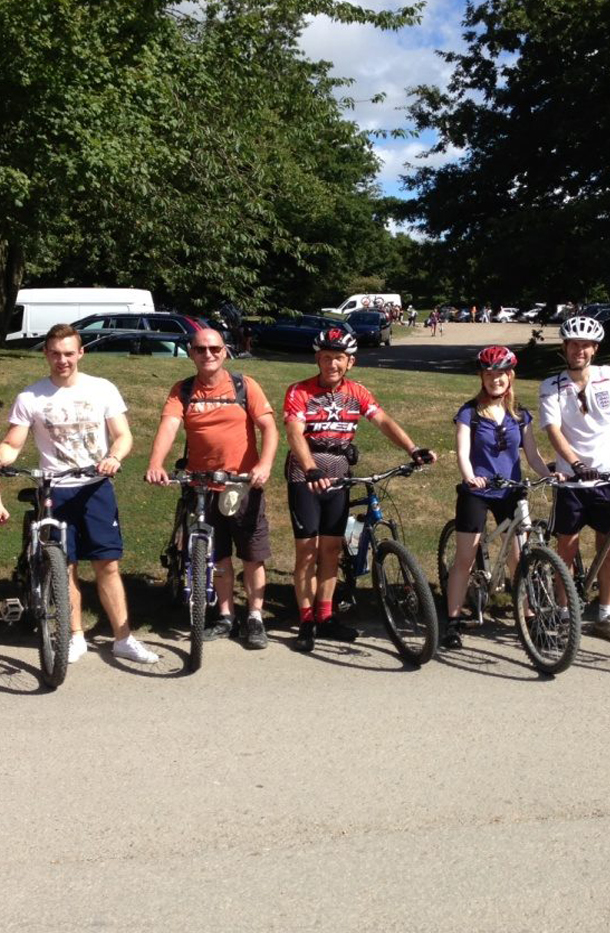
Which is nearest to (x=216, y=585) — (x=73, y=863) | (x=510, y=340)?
(x=73, y=863)

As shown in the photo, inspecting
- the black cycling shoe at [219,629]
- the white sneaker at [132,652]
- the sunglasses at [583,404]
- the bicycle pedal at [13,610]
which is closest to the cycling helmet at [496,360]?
the sunglasses at [583,404]

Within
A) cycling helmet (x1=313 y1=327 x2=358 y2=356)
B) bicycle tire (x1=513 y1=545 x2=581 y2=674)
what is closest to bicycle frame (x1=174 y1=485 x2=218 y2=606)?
cycling helmet (x1=313 y1=327 x2=358 y2=356)

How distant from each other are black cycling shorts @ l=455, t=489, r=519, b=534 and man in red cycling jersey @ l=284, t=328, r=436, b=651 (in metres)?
0.42

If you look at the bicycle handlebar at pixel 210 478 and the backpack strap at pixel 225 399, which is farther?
the backpack strap at pixel 225 399

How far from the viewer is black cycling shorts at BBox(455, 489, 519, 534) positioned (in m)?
6.41

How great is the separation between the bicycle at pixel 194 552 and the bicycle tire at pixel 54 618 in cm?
66

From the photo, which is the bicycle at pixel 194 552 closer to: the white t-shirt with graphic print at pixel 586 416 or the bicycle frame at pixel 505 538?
the bicycle frame at pixel 505 538

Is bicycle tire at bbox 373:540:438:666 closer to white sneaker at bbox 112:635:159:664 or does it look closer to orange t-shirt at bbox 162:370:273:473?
orange t-shirt at bbox 162:370:273:473

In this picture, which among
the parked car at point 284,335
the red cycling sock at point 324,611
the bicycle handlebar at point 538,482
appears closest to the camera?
the bicycle handlebar at point 538,482

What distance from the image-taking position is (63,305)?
3344cm

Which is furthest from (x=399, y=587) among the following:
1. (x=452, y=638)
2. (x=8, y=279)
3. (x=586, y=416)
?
(x=8, y=279)

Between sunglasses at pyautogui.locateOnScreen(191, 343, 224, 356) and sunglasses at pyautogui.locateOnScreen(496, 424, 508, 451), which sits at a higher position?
sunglasses at pyautogui.locateOnScreen(191, 343, 224, 356)

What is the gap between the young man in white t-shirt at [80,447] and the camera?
19.1ft

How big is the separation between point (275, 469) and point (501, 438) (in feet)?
13.9
